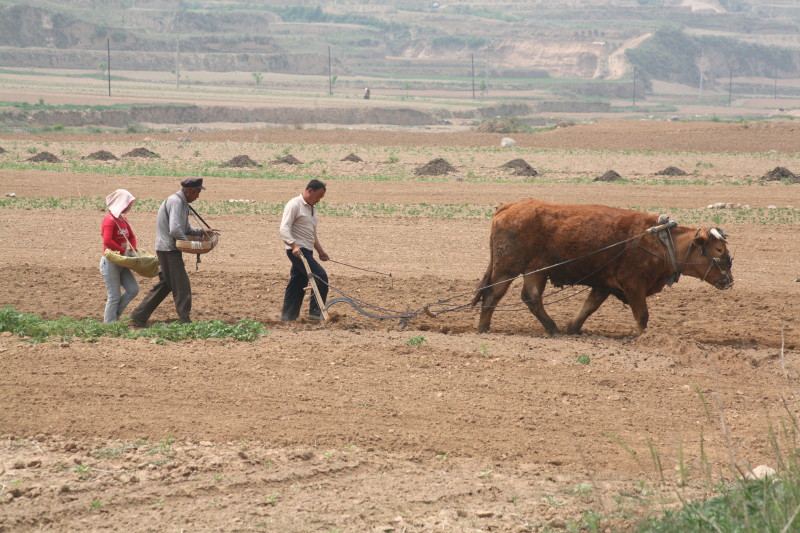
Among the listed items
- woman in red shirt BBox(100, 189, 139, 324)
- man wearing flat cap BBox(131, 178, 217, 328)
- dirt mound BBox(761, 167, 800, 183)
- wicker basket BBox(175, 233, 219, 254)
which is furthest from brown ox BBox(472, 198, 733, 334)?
dirt mound BBox(761, 167, 800, 183)

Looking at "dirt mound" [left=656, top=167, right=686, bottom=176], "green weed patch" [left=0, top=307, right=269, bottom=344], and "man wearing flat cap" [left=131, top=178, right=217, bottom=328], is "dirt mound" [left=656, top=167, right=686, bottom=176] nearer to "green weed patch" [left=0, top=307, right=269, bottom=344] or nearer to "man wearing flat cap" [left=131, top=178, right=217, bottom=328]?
"man wearing flat cap" [left=131, top=178, right=217, bottom=328]

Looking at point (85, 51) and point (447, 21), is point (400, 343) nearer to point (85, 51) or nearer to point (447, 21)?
point (85, 51)

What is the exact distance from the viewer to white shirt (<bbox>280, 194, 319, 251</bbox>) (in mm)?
13188

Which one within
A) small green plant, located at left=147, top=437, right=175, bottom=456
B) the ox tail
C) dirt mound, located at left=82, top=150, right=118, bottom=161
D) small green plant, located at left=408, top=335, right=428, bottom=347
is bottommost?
small green plant, located at left=147, top=437, right=175, bottom=456

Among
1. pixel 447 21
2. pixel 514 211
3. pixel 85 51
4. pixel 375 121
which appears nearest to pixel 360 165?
pixel 514 211

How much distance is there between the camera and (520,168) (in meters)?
35.8

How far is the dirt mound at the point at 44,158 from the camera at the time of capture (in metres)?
37.2

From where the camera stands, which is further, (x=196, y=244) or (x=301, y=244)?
(x=301, y=244)

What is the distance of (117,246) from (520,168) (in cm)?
2445

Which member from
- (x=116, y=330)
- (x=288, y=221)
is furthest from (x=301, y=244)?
(x=116, y=330)

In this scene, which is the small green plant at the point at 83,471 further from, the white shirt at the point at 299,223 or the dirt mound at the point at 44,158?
the dirt mound at the point at 44,158

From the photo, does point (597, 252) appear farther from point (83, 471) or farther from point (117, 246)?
point (83, 471)

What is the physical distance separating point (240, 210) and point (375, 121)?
56.9 metres

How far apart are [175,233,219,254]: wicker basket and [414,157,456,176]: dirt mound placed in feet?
72.1
